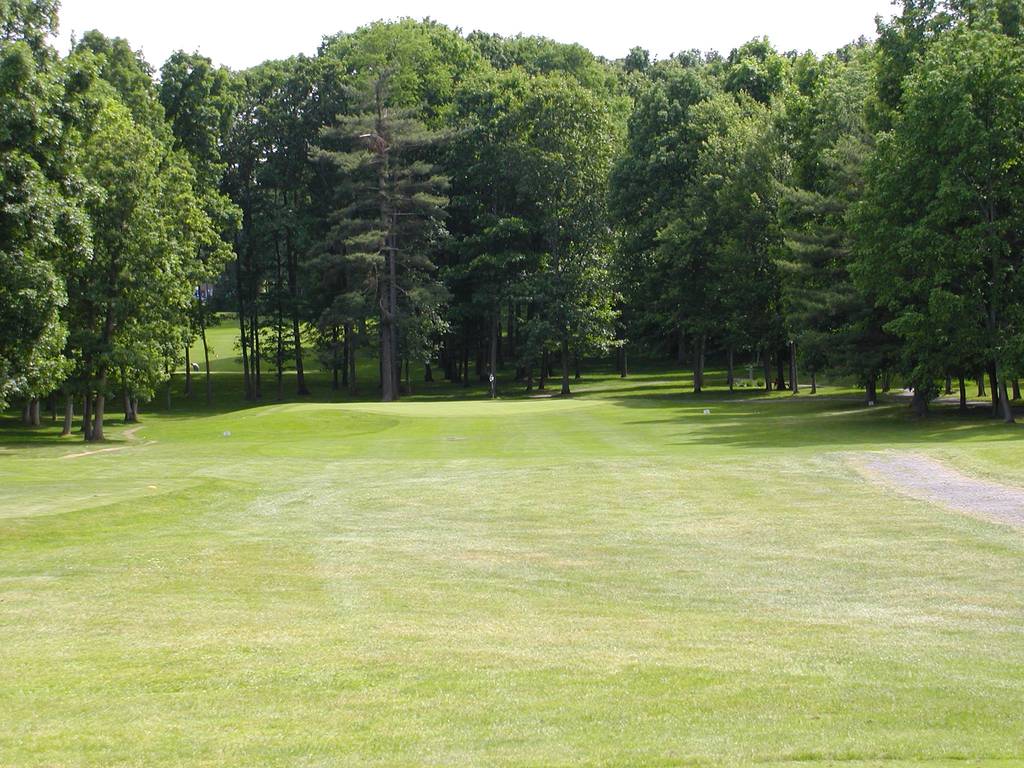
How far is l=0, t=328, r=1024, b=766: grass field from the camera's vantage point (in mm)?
7562

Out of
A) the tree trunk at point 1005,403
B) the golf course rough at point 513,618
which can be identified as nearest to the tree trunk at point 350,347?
the tree trunk at point 1005,403

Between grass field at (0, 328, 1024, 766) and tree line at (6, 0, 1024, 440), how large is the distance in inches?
528

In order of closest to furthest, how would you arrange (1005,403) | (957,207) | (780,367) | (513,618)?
1. (513,618)
2. (957,207)
3. (1005,403)
4. (780,367)

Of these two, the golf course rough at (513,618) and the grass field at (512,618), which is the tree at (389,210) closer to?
the grass field at (512,618)

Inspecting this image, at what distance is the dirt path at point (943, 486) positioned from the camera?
61.8 feet

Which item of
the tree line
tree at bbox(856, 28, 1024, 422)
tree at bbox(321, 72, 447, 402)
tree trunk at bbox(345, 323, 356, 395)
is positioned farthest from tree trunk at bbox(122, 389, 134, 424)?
tree at bbox(856, 28, 1024, 422)

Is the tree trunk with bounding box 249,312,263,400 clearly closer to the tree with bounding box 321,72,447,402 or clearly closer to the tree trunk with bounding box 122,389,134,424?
the tree with bounding box 321,72,447,402

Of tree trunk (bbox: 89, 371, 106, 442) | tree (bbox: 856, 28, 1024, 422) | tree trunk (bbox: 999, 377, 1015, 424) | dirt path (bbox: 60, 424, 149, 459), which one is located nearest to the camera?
tree (bbox: 856, 28, 1024, 422)

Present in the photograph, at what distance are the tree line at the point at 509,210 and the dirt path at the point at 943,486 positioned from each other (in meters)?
13.5

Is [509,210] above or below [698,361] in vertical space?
above

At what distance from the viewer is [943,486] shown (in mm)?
21922

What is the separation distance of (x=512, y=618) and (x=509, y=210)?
206 ft

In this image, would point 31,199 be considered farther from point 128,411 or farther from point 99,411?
point 128,411

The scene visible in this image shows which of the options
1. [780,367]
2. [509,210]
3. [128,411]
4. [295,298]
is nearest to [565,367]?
[509,210]
